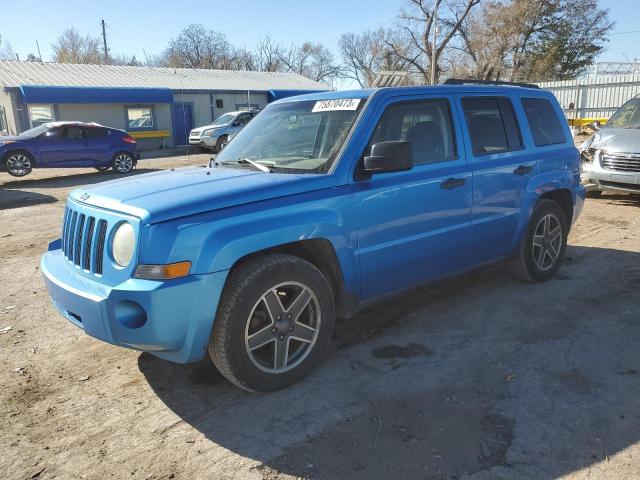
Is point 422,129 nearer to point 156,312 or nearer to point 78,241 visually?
point 156,312

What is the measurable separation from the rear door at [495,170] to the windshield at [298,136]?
1.14 metres

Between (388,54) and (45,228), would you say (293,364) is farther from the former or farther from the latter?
(388,54)

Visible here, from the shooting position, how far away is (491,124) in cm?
471

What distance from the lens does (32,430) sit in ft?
10.2

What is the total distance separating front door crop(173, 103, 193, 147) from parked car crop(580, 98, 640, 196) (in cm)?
2331

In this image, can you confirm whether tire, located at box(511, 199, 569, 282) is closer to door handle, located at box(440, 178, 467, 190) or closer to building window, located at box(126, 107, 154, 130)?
door handle, located at box(440, 178, 467, 190)

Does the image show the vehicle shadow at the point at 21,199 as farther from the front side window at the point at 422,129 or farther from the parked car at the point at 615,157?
the parked car at the point at 615,157

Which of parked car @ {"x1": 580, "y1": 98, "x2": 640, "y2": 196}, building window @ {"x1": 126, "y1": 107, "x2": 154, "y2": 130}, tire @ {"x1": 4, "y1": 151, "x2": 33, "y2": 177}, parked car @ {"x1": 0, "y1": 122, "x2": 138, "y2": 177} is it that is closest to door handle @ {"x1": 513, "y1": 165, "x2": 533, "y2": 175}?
parked car @ {"x1": 580, "y1": 98, "x2": 640, "y2": 196}

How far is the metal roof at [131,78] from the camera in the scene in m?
25.6

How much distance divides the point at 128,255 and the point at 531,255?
12.5 ft

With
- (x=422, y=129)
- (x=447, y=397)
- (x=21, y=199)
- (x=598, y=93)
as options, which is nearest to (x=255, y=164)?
(x=422, y=129)

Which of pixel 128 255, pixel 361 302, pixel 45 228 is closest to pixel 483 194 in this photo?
pixel 361 302

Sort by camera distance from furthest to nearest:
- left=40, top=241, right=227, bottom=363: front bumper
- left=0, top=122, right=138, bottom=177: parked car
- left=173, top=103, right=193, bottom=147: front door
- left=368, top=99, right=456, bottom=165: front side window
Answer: left=173, top=103, right=193, bottom=147: front door → left=0, top=122, right=138, bottom=177: parked car → left=368, top=99, right=456, bottom=165: front side window → left=40, top=241, right=227, bottom=363: front bumper

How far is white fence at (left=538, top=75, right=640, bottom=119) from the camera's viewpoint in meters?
25.5
